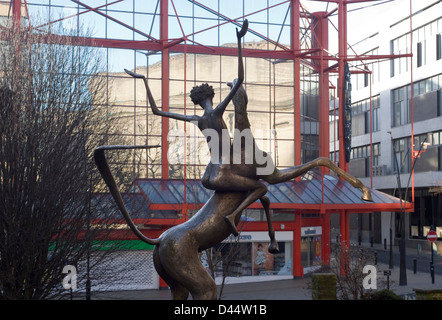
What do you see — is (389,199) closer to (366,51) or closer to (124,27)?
(124,27)

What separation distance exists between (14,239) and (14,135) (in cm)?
276

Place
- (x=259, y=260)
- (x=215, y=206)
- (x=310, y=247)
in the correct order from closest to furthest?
1. (x=215, y=206)
2. (x=259, y=260)
3. (x=310, y=247)

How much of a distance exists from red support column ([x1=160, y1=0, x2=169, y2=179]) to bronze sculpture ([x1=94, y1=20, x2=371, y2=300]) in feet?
87.2

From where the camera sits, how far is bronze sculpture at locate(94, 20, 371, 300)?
7.83m

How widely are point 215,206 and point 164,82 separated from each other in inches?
1094

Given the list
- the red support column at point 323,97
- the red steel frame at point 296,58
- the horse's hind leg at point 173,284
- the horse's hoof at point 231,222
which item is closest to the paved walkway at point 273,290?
the red steel frame at point 296,58

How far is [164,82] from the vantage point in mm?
35375

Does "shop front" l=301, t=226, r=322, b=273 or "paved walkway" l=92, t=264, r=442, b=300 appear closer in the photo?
"paved walkway" l=92, t=264, r=442, b=300

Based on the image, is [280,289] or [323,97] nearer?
[280,289]

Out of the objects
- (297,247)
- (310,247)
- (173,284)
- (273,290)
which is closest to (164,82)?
(297,247)

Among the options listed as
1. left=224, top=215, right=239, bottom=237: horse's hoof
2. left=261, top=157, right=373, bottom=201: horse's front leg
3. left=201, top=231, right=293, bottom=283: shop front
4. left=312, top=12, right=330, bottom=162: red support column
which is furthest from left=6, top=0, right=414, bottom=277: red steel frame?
left=224, top=215, right=239, bottom=237: horse's hoof

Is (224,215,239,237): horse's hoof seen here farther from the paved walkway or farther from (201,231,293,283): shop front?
(201,231,293,283): shop front

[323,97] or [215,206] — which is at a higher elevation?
[323,97]

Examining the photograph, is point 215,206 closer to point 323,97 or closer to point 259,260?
point 259,260
